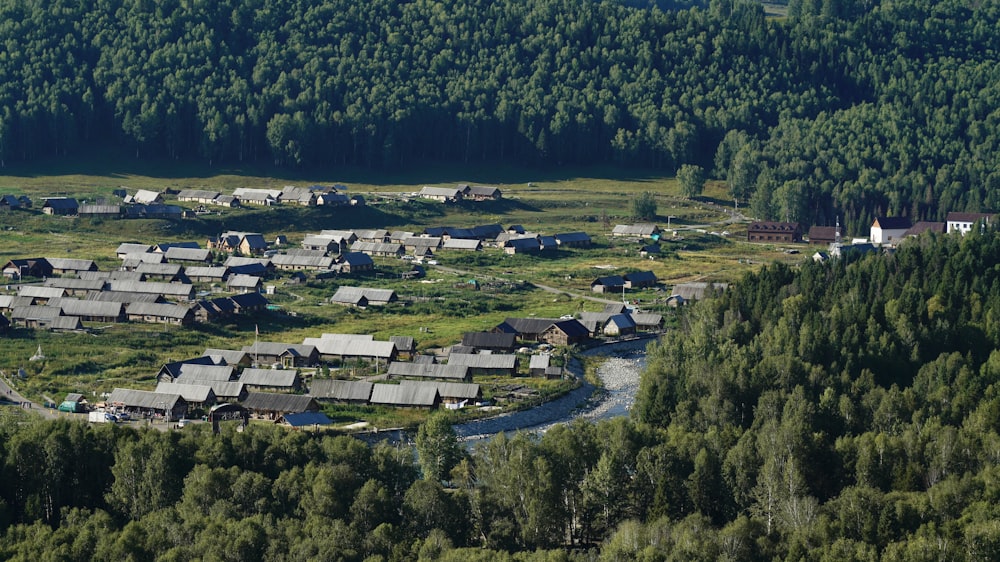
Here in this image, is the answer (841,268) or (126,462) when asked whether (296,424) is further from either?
(841,268)

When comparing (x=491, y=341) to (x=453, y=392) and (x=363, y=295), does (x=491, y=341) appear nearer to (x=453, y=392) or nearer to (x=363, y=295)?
(x=453, y=392)

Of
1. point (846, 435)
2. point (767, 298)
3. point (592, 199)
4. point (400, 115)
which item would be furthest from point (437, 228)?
point (846, 435)

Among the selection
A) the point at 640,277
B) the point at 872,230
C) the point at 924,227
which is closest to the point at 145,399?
the point at 640,277

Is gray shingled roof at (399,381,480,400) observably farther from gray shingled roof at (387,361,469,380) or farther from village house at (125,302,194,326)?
village house at (125,302,194,326)

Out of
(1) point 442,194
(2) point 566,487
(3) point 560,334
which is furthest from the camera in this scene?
(1) point 442,194

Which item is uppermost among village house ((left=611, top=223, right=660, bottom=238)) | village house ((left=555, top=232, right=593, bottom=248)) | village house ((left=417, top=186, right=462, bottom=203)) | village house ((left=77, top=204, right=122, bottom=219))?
village house ((left=417, top=186, right=462, bottom=203))

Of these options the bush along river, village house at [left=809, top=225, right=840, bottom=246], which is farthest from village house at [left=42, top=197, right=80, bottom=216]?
village house at [left=809, top=225, right=840, bottom=246]
